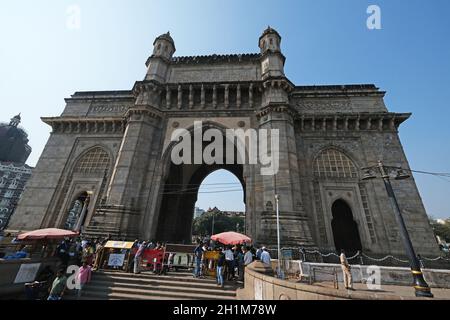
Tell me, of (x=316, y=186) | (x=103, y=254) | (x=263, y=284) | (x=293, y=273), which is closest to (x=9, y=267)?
(x=103, y=254)

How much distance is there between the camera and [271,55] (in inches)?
735

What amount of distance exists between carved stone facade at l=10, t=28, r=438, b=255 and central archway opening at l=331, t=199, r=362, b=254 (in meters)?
0.08

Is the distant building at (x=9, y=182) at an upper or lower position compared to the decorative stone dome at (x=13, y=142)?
lower

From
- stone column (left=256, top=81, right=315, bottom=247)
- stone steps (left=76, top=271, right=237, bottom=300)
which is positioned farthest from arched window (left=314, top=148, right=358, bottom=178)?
stone steps (left=76, top=271, right=237, bottom=300)

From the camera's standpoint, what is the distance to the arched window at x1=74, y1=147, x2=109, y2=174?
1825 cm

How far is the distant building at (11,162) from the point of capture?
53.9 meters

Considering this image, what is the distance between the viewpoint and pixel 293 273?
10203 millimetres

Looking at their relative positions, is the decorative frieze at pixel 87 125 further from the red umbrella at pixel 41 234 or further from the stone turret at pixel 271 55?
the stone turret at pixel 271 55

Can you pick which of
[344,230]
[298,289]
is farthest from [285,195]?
[298,289]

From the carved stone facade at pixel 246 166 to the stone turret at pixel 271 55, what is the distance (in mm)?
111

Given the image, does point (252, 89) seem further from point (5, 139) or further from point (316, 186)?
point (5, 139)

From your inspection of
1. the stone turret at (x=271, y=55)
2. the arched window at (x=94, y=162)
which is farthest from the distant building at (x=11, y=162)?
the stone turret at (x=271, y=55)

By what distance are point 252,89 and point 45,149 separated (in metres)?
20.0

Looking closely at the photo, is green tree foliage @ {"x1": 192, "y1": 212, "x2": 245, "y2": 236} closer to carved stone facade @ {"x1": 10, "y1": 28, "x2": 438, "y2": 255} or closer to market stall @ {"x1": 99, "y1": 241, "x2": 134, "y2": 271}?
carved stone facade @ {"x1": 10, "y1": 28, "x2": 438, "y2": 255}
